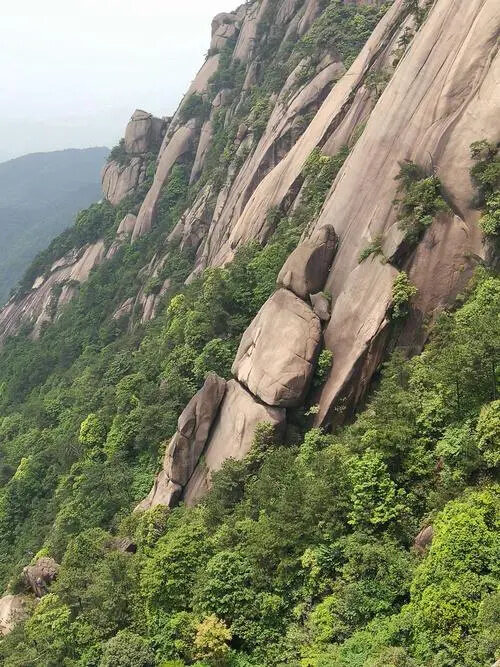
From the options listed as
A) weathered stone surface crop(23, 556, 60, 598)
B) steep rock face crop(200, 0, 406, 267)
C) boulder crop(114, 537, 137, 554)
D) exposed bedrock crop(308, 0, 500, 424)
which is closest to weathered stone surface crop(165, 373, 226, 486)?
boulder crop(114, 537, 137, 554)

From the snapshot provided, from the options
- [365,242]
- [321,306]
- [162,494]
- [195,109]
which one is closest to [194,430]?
[162,494]

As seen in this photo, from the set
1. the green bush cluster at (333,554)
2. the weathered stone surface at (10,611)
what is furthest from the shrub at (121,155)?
the green bush cluster at (333,554)

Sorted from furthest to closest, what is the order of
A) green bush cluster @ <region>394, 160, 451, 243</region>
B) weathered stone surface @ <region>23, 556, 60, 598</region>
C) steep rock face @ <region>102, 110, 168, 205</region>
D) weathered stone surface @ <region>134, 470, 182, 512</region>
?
steep rock face @ <region>102, 110, 168, 205</region>
weathered stone surface @ <region>23, 556, 60, 598</region>
weathered stone surface @ <region>134, 470, 182, 512</region>
green bush cluster @ <region>394, 160, 451, 243</region>

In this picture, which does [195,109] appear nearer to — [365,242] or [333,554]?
[365,242]

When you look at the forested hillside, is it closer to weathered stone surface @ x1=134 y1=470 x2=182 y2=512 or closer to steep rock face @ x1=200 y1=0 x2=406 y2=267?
weathered stone surface @ x1=134 y1=470 x2=182 y2=512

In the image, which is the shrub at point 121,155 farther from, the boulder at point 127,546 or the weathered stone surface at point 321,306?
the boulder at point 127,546

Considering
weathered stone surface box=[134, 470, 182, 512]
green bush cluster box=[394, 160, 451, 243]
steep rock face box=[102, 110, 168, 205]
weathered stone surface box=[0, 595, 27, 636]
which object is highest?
steep rock face box=[102, 110, 168, 205]
